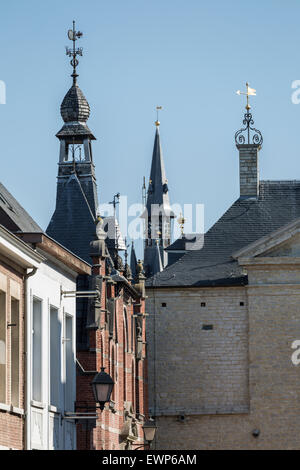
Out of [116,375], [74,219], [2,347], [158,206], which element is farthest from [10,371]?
[158,206]

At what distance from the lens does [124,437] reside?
42500 mm

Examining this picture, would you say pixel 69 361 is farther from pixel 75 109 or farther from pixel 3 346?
pixel 75 109

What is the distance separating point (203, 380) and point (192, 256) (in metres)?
5.06

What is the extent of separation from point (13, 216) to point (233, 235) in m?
30.0

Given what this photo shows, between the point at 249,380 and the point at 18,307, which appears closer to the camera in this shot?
the point at 18,307

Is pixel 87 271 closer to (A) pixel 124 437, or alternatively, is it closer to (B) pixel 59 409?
(B) pixel 59 409

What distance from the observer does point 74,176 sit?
165ft

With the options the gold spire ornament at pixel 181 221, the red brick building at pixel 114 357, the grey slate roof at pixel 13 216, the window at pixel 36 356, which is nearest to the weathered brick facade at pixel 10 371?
the grey slate roof at pixel 13 216

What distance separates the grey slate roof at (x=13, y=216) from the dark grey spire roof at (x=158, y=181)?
7425cm

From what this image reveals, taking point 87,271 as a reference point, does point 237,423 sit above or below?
below

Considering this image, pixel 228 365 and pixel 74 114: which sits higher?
pixel 74 114

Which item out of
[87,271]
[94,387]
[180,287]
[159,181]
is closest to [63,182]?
[180,287]

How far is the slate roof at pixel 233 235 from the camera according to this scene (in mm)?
56781

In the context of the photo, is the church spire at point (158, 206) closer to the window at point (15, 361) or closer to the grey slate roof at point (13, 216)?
the grey slate roof at point (13, 216)
